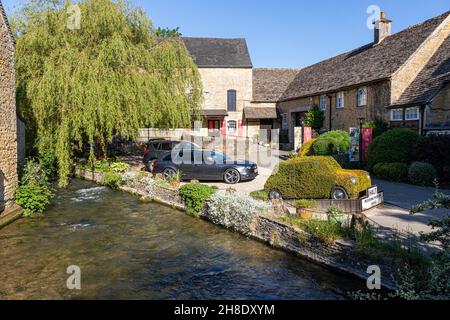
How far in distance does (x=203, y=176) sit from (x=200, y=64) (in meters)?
22.1

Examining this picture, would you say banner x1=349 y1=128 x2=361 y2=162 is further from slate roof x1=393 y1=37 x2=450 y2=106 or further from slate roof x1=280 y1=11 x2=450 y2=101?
slate roof x1=280 y1=11 x2=450 y2=101

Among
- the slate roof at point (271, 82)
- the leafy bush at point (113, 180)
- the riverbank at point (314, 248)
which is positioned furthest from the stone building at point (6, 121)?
the slate roof at point (271, 82)

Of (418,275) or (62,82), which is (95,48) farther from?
(418,275)

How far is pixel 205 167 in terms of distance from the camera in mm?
16547

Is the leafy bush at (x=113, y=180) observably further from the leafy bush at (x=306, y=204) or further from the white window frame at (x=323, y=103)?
the white window frame at (x=323, y=103)

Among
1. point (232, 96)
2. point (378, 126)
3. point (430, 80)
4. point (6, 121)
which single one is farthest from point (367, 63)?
point (6, 121)

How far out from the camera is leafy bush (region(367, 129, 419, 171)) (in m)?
17.2

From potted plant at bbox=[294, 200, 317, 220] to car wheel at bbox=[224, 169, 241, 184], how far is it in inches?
210

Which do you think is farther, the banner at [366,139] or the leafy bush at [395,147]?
the banner at [366,139]

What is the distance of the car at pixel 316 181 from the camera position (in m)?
11.5

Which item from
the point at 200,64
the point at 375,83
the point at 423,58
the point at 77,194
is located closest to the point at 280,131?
the point at 200,64

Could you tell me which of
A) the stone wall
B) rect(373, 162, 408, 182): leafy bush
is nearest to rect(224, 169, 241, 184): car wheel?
rect(373, 162, 408, 182): leafy bush

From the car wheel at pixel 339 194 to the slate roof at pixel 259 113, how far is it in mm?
24080

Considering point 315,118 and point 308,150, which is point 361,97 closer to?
point 315,118
